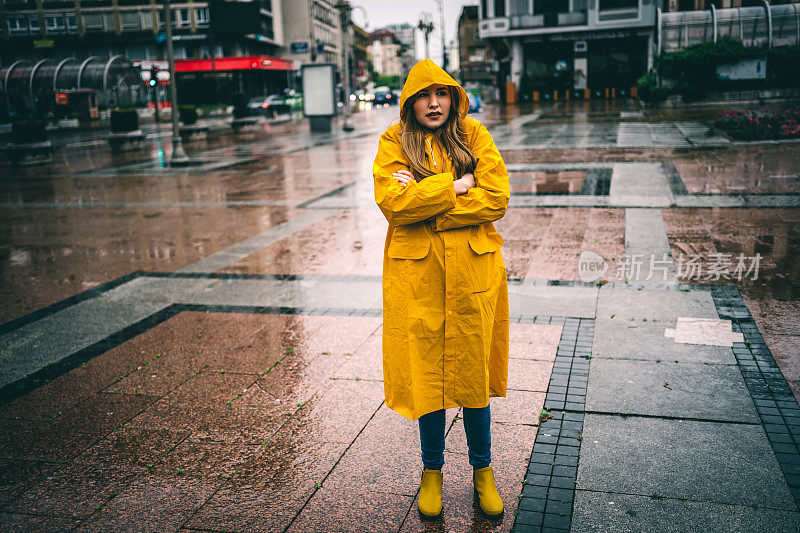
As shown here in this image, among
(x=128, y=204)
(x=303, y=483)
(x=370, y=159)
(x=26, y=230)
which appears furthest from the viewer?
(x=370, y=159)

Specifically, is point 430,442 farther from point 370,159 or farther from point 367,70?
point 367,70

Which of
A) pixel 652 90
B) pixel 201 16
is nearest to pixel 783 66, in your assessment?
pixel 652 90

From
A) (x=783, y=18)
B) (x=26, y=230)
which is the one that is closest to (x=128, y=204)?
(x=26, y=230)

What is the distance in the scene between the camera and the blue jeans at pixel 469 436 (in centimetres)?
309

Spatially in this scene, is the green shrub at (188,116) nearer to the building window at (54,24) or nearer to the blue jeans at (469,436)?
the blue jeans at (469,436)

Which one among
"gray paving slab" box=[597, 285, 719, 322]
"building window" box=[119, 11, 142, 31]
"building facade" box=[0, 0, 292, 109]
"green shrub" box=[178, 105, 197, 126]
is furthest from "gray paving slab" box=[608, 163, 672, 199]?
"building window" box=[119, 11, 142, 31]

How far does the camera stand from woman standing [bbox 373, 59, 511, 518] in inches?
114

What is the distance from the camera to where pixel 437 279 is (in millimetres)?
2922

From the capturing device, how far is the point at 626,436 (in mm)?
3676

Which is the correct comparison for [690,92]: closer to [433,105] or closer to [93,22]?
[433,105]

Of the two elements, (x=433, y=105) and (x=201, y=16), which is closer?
(x=433, y=105)

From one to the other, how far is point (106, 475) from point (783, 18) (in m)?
35.0

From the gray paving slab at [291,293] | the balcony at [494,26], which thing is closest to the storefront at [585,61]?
the balcony at [494,26]

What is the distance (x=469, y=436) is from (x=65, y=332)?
14.0 feet
